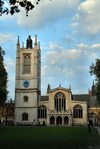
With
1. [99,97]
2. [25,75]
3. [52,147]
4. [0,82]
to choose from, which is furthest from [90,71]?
[25,75]

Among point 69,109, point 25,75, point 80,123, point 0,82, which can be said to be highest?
point 25,75

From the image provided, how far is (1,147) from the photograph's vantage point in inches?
601

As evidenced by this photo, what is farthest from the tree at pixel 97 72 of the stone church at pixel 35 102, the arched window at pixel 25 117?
the arched window at pixel 25 117

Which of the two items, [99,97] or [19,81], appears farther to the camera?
[19,81]

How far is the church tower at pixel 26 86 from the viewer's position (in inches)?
2419

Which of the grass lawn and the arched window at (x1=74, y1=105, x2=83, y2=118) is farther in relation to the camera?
the arched window at (x1=74, y1=105, x2=83, y2=118)

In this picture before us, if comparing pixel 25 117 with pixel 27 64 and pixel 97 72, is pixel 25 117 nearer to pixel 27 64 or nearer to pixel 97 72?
pixel 27 64

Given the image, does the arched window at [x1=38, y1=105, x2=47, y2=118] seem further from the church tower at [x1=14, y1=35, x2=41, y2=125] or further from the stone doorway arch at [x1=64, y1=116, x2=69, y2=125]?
the stone doorway arch at [x1=64, y1=116, x2=69, y2=125]

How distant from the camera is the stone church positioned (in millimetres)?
59597

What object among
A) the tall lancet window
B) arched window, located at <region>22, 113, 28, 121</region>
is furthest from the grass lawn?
the tall lancet window

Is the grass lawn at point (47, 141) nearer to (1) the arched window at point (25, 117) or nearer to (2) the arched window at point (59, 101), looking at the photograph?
(2) the arched window at point (59, 101)

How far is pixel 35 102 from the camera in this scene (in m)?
61.6

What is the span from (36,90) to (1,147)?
46950mm

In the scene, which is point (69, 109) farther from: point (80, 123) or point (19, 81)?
point (19, 81)
